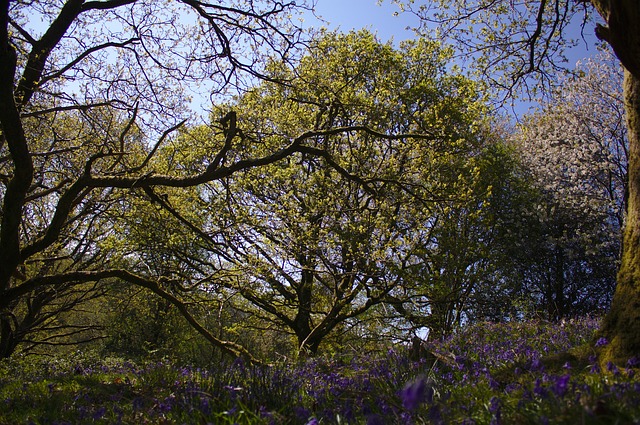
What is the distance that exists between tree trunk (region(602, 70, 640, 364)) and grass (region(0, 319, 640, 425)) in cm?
25

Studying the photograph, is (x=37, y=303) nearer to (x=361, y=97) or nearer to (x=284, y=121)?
(x=284, y=121)

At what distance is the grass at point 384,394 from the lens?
2.20m

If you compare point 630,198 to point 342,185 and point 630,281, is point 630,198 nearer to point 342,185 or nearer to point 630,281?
point 630,281

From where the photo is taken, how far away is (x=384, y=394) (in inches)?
131

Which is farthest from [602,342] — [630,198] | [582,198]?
[582,198]

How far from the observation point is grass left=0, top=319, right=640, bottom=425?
220 centimetres

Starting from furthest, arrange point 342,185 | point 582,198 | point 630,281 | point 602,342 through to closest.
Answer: point 582,198
point 342,185
point 630,281
point 602,342

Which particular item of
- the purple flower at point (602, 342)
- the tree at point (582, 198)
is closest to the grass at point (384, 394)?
the purple flower at point (602, 342)

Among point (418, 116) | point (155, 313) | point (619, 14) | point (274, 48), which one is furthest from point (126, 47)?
point (155, 313)

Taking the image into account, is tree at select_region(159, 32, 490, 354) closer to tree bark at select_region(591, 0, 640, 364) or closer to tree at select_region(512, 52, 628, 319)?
tree at select_region(512, 52, 628, 319)

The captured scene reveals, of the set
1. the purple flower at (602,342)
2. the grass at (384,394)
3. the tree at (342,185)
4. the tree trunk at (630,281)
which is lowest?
the grass at (384,394)

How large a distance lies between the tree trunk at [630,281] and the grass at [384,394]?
0.81ft

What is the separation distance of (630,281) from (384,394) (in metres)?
2.49

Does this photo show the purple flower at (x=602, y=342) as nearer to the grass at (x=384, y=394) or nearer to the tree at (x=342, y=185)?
the grass at (x=384, y=394)
